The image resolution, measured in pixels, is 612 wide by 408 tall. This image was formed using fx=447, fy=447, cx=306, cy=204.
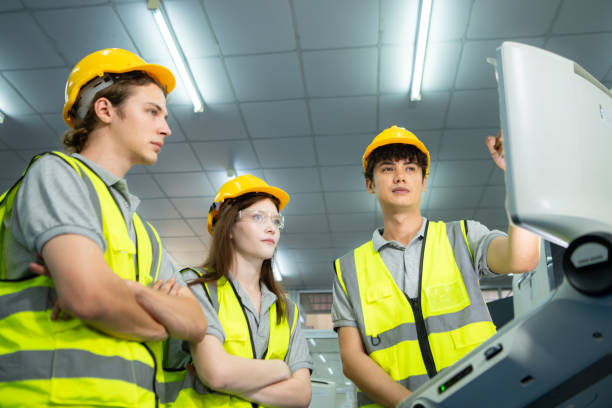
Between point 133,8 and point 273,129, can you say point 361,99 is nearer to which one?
point 273,129

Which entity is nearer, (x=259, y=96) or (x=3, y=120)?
(x=259, y=96)

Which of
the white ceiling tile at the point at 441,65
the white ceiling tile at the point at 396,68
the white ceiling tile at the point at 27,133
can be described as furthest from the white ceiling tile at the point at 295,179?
the white ceiling tile at the point at 27,133

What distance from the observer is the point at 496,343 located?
671 millimetres

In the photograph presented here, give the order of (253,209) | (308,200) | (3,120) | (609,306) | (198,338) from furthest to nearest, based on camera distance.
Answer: (308,200) < (3,120) < (253,209) < (198,338) < (609,306)

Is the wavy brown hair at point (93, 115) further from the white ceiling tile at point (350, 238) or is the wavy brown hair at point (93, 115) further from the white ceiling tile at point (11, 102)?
the white ceiling tile at point (350, 238)

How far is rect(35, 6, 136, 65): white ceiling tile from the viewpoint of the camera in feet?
12.2

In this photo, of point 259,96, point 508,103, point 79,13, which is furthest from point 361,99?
point 508,103

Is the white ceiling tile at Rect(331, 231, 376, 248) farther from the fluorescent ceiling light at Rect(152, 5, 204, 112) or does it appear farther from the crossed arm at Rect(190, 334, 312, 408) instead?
the crossed arm at Rect(190, 334, 312, 408)

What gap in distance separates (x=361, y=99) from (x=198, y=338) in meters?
3.69

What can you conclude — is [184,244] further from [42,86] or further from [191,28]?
[191,28]

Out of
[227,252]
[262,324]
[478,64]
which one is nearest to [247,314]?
[262,324]

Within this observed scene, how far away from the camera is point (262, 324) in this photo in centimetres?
175

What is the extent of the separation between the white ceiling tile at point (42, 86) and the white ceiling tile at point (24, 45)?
9 cm

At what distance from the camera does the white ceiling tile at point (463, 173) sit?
18.1 feet
